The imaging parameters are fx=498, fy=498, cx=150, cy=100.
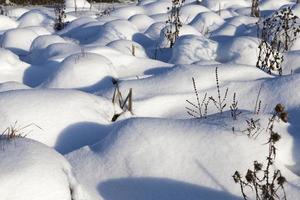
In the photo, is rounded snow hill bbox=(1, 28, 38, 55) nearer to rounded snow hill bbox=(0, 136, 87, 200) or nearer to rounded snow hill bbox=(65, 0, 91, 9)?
rounded snow hill bbox=(0, 136, 87, 200)

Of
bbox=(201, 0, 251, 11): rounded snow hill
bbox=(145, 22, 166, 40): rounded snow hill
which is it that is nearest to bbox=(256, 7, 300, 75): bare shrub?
bbox=(145, 22, 166, 40): rounded snow hill

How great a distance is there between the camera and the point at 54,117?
3068mm

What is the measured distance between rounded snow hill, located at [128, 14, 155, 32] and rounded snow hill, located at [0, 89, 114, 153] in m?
3.87

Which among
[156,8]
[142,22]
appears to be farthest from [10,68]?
[156,8]

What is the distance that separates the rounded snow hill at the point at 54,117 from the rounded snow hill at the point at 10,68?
1305 millimetres

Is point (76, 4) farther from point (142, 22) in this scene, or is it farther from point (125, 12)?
point (142, 22)

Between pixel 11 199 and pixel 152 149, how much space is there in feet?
2.95

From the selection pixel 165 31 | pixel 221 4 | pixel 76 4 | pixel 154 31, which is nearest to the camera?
pixel 165 31

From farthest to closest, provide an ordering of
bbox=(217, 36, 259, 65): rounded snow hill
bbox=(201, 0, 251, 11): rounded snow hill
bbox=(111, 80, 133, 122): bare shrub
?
bbox=(201, 0, 251, 11): rounded snow hill, bbox=(217, 36, 259, 65): rounded snow hill, bbox=(111, 80, 133, 122): bare shrub

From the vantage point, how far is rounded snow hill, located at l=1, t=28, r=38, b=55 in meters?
5.71

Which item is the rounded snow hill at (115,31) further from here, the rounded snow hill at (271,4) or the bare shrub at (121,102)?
the rounded snow hill at (271,4)

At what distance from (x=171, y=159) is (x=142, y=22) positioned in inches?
189

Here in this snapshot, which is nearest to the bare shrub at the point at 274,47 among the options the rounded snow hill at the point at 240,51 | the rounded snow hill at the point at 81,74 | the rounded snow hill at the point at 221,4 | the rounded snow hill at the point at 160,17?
the rounded snow hill at the point at 240,51

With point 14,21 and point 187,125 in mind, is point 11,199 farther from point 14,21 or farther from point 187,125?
point 14,21
